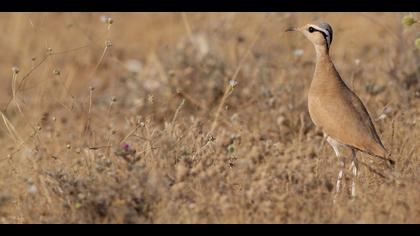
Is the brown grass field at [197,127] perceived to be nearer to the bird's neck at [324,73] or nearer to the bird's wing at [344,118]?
the bird's wing at [344,118]

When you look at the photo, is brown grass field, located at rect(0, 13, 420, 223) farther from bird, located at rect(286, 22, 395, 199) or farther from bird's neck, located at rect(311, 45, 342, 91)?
bird's neck, located at rect(311, 45, 342, 91)

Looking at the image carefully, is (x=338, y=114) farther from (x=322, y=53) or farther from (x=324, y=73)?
(x=322, y=53)

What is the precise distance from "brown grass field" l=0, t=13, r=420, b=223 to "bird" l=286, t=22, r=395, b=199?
0.17m

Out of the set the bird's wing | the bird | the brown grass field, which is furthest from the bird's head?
the brown grass field

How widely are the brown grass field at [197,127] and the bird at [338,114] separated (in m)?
0.17

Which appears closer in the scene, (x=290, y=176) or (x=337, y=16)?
(x=290, y=176)

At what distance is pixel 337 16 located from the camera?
11195 millimetres

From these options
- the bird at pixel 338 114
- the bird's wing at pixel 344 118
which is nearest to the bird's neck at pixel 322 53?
the bird at pixel 338 114

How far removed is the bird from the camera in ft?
17.1

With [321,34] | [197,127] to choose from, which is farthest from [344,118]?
[197,127]

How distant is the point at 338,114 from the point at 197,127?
3.37 feet

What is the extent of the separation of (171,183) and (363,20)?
7.10m
